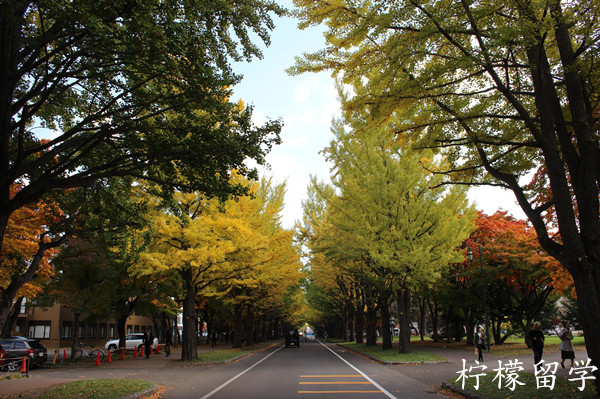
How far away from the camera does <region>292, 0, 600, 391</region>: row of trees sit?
7.48 m

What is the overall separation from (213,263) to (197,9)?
13.7m

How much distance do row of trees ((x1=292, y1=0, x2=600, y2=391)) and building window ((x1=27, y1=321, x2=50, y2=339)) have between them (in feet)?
145

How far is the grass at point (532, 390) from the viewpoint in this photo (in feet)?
26.5

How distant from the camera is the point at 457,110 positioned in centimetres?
931

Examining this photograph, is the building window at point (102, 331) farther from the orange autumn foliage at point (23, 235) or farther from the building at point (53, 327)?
the orange autumn foliage at point (23, 235)

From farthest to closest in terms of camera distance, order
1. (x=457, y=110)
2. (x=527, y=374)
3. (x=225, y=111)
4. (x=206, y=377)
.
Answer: (x=206, y=377)
(x=527, y=374)
(x=457, y=110)
(x=225, y=111)

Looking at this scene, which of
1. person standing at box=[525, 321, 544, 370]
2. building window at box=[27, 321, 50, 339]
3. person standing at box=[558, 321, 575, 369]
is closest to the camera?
person standing at box=[525, 321, 544, 370]

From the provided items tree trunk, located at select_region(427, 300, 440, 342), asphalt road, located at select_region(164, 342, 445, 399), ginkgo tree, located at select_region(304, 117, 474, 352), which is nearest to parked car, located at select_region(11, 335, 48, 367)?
asphalt road, located at select_region(164, 342, 445, 399)

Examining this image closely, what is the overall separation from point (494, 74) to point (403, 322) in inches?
630

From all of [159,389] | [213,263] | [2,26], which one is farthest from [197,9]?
[213,263]

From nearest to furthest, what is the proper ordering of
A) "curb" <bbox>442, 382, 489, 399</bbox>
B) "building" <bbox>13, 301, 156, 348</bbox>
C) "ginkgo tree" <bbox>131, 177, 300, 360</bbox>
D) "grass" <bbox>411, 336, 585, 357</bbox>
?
"curb" <bbox>442, 382, 489, 399</bbox>, "ginkgo tree" <bbox>131, 177, 300, 360</bbox>, "grass" <bbox>411, 336, 585, 357</bbox>, "building" <bbox>13, 301, 156, 348</bbox>

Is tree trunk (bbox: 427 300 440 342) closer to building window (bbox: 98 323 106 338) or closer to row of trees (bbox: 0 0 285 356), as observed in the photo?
row of trees (bbox: 0 0 285 356)

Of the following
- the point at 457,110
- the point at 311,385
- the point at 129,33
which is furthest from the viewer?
the point at 311,385

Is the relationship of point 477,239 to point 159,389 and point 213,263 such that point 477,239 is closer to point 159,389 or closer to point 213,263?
point 213,263
